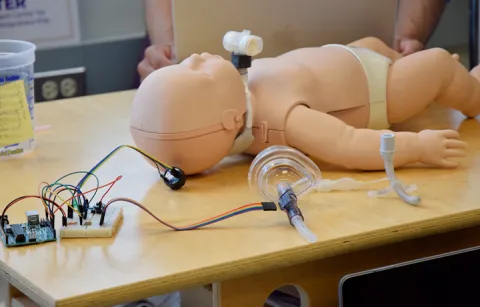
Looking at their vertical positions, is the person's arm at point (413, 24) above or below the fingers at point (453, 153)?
above

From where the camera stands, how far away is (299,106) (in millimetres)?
1076

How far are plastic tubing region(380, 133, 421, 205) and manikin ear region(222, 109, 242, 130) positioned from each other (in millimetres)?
186

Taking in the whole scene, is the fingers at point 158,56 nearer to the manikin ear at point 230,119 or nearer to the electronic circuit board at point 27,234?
the manikin ear at point 230,119

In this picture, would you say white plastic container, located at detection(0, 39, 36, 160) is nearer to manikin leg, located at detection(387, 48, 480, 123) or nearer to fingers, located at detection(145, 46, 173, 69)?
fingers, located at detection(145, 46, 173, 69)

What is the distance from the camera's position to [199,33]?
1.26 m

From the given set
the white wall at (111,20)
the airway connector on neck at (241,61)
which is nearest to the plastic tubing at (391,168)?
the airway connector on neck at (241,61)

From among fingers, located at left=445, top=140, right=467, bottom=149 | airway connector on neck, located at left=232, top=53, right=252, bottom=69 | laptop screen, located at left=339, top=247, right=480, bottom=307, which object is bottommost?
laptop screen, located at left=339, top=247, right=480, bottom=307

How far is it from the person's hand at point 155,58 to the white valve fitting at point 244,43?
35cm

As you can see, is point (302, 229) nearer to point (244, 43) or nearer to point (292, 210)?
point (292, 210)

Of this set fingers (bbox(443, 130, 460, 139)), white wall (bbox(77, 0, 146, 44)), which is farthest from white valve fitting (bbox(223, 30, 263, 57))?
white wall (bbox(77, 0, 146, 44))

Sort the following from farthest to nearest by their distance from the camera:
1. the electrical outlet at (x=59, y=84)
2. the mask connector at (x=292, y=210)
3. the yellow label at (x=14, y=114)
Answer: the electrical outlet at (x=59, y=84) → the yellow label at (x=14, y=114) → the mask connector at (x=292, y=210)

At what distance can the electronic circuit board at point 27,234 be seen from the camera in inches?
34.3

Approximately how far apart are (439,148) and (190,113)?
312 mm

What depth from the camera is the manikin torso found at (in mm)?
1079
